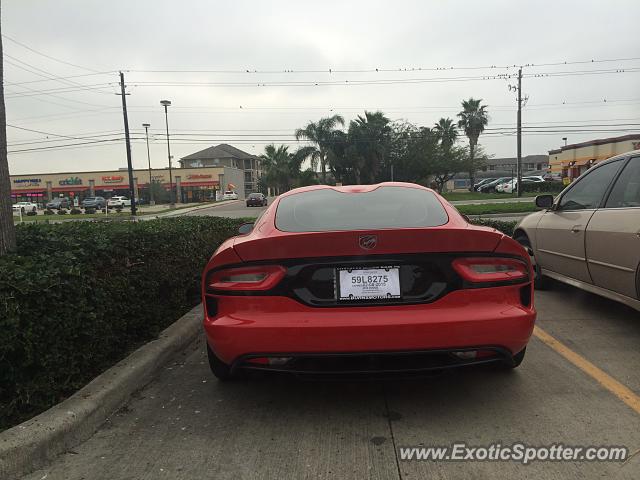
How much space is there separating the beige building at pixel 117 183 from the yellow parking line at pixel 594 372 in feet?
237

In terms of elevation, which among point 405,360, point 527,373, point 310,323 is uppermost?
point 310,323

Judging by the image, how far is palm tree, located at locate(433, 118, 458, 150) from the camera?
55381 millimetres

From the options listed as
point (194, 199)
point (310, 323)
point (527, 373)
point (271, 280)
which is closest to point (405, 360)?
point (310, 323)

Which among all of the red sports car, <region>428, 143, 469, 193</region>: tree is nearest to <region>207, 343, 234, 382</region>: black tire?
the red sports car

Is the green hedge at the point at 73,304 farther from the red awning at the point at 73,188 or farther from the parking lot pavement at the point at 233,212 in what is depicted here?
the red awning at the point at 73,188

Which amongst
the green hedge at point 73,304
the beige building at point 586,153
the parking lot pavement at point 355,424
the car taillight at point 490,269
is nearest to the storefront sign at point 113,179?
the beige building at point 586,153

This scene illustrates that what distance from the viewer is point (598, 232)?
14.8 feet

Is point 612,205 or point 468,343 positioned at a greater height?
point 612,205

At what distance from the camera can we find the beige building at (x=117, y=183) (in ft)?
248

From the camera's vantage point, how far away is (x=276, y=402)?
10.8 feet

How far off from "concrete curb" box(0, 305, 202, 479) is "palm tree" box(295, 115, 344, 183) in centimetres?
4761

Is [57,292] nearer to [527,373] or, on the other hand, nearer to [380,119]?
[527,373]

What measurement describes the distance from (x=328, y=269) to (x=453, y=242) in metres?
0.75

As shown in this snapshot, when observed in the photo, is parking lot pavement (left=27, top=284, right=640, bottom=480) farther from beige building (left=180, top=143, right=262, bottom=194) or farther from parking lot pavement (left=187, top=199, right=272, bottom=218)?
beige building (left=180, top=143, right=262, bottom=194)
